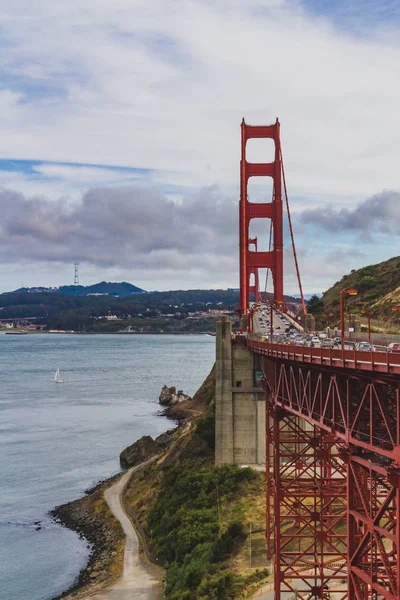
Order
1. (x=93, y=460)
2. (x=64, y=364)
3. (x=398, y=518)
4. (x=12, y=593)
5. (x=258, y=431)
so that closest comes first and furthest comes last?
(x=398, y=518) → (x=12, y=593) → (x=258, y=431) → (x=93, y=460) → (x=64, y=364)

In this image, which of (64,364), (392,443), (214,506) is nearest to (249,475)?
(214,506)

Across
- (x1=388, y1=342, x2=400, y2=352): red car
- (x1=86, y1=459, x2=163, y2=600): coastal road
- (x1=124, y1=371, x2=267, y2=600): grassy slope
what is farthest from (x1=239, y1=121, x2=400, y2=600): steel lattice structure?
(x1=86, y1=459, x2=163, y2=600): coastal road

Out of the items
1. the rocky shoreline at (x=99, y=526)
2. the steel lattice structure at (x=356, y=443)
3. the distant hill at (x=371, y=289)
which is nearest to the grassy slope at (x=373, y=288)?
the distant hill at (x=371, y=289)

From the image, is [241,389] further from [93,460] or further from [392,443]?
[392,443]

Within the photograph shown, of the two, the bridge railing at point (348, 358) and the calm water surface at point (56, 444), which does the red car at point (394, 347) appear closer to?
the bridge railing at point (348, 358)

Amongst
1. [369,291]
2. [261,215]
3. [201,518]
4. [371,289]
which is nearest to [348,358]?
[201,518]

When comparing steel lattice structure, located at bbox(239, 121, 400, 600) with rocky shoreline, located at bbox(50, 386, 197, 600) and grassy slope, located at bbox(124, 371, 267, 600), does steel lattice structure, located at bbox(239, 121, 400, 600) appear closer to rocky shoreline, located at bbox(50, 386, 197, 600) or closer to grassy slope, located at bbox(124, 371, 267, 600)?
grassy slope, located at bbox(124, 371, 267, 600)

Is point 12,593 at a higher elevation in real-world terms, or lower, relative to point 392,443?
lower
